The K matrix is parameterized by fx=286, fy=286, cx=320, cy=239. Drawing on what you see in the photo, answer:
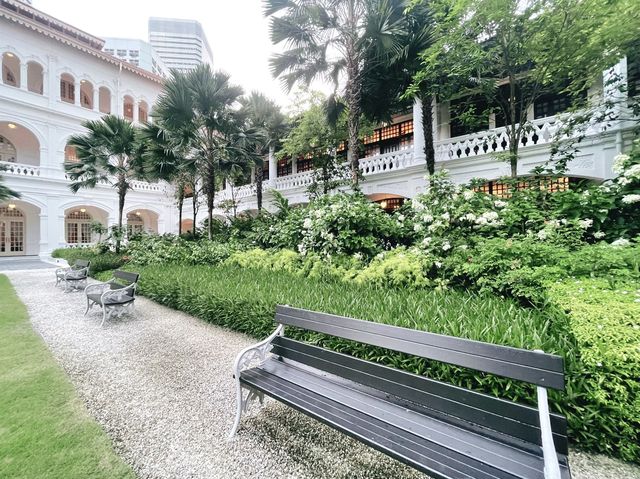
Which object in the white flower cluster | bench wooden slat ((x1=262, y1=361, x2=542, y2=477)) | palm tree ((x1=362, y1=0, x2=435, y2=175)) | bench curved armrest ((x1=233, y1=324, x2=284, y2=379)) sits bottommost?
bench wooden slat ((x1=262, y1=361, x2=542, y2=477))

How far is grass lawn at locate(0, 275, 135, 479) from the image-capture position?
203 cm

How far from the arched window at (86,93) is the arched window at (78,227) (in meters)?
8.49

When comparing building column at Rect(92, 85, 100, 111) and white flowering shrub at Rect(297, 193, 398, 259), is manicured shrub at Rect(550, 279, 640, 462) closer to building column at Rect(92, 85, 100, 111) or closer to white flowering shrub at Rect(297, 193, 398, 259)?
white flowering shrub at Rect(297, 193, 398, 259)

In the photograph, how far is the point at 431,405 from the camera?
1.90 m

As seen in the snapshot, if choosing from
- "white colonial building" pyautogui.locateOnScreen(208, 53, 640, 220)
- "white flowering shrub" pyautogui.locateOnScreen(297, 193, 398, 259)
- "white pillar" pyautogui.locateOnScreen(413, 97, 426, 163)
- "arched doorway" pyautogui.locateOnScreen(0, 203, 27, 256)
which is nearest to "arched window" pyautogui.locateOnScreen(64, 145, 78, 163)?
"arched doorway" pyautogui.locateOnScreen(0, 203, 27, 256)

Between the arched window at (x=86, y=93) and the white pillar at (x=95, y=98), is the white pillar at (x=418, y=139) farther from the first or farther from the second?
the arched window at (x=86, y=93)

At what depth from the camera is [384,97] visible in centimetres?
1120

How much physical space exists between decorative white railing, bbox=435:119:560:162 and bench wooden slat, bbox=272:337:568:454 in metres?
9.65

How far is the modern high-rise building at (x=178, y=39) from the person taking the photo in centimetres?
8024

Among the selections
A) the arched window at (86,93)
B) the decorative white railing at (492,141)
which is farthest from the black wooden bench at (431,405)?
the arched window at (86,93)

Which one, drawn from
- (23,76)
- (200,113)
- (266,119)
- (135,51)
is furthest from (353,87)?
(135,51)

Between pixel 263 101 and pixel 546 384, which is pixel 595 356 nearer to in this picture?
pixel 546 384

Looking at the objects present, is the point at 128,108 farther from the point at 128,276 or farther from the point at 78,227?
the point at 128,276

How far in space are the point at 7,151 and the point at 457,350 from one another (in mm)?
30731
